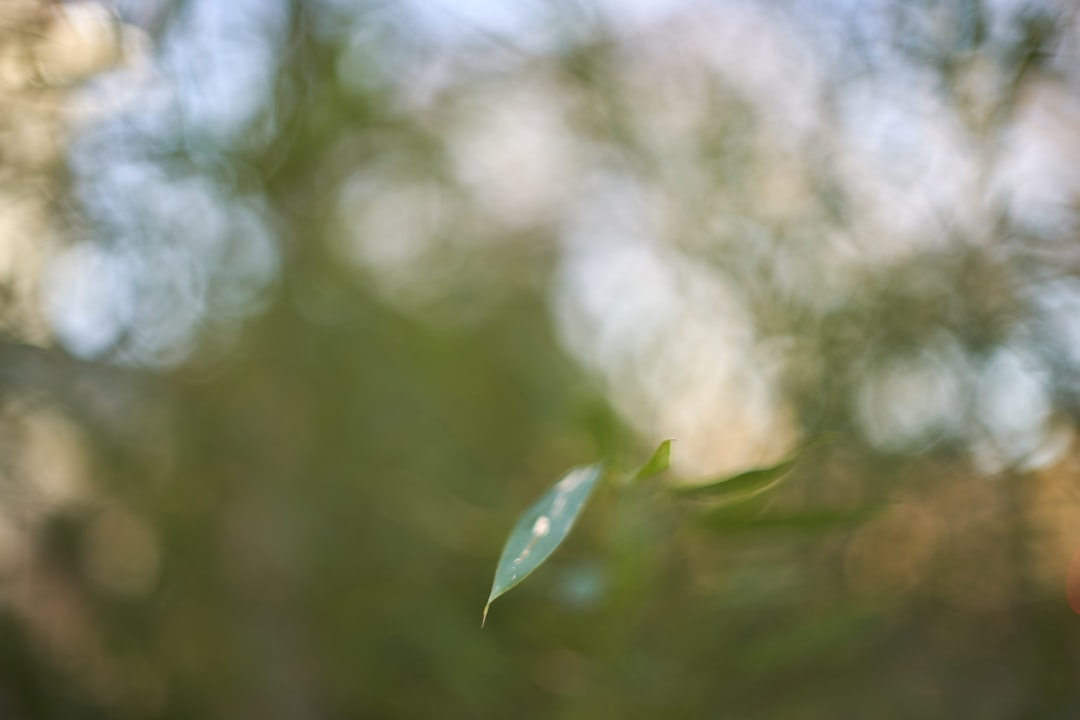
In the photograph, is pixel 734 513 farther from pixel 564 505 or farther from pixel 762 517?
pixel 564 505

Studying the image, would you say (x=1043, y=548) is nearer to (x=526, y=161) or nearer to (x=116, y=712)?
(x=526, y=161)

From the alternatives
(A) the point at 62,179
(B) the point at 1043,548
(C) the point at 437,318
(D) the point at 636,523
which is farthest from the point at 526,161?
(B) the point at 1043,548

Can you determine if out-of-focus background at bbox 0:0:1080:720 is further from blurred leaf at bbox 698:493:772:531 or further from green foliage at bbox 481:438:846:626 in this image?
green foliage at bbox 481:438:846:626

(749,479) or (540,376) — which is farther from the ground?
(749,479)

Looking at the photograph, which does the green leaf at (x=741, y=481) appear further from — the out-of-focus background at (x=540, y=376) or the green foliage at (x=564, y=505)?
the out-of-focus background at (x=540, y=376)

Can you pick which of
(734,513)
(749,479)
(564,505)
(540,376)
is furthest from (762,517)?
(540,376)

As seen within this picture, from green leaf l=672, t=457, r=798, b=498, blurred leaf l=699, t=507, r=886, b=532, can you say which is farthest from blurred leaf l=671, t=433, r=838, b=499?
blurred leaf l=699, t=507, r=886, b=532
